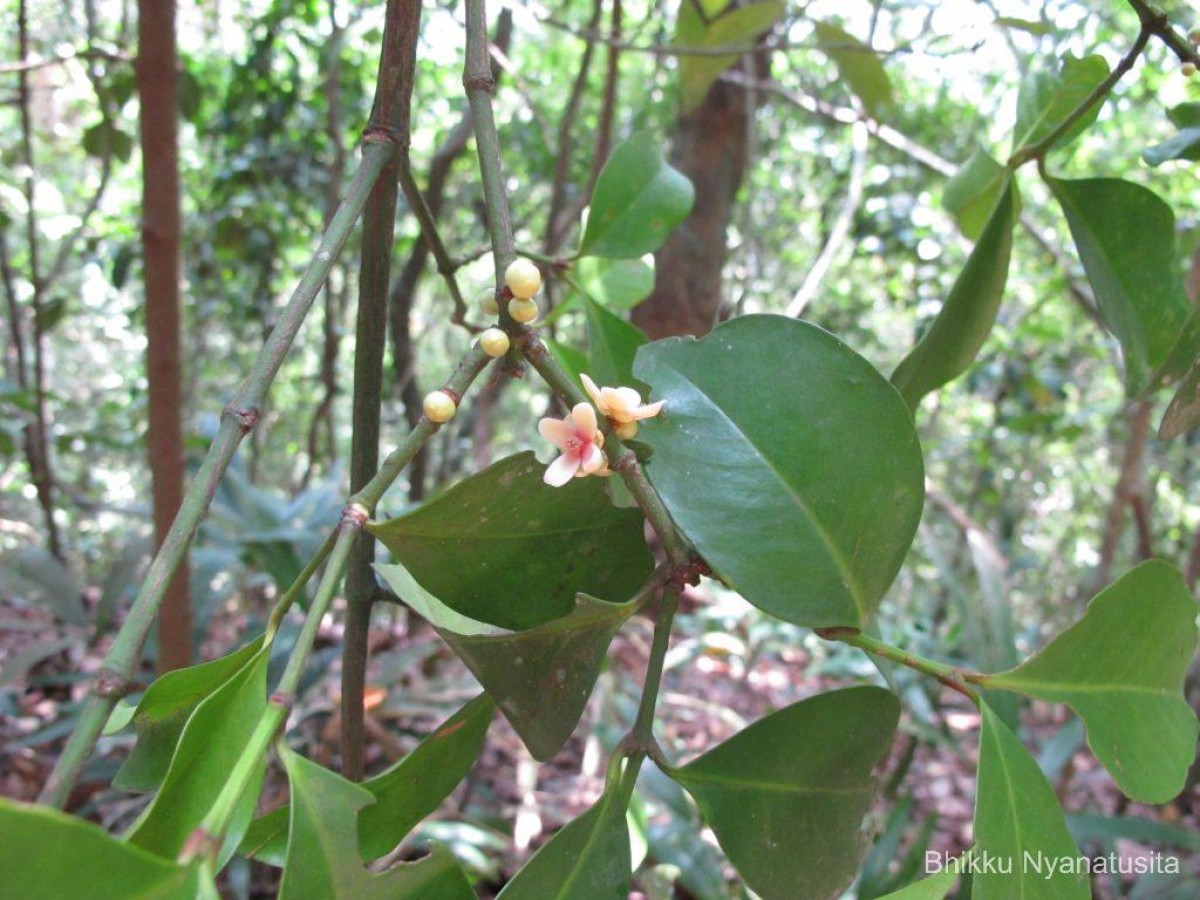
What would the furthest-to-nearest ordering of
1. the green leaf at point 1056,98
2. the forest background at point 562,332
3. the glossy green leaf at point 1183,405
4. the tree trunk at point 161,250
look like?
the forest background at point 562,332 < the tree trunk at point 161,250 < the green leaf at point 1056,98 < the glossy green leaf at point 1183,405

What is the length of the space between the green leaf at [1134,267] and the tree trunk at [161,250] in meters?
0.69

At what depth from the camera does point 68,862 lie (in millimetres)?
181

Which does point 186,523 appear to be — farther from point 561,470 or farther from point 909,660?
point 909,660

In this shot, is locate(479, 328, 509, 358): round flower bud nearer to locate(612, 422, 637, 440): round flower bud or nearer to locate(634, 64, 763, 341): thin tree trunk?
locate(612, 422, 637, 440): round flower bud

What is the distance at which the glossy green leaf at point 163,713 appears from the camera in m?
0.28

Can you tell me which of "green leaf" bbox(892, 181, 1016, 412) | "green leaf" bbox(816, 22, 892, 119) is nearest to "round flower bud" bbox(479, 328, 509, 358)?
"green leaf" bbox(892, 181, 1016, 412)

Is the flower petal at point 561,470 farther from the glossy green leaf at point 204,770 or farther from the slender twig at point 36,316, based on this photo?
the slender twig at point 36,316

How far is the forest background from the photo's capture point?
3.63 ft

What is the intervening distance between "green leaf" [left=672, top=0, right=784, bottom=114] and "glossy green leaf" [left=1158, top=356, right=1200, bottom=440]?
55 centimetres

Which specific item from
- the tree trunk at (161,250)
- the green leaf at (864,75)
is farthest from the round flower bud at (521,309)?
the green leaf at (864,75)

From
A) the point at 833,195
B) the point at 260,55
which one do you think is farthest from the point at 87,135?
the point at 833,195

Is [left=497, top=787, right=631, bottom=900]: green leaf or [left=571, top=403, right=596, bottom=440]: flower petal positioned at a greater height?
[left=571, top=403, right=596, bottom=440]: flower petal

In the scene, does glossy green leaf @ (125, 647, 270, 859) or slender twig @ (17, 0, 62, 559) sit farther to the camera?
slender twig @ (17, 0, 62, 559)

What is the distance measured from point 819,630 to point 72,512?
2774mm
